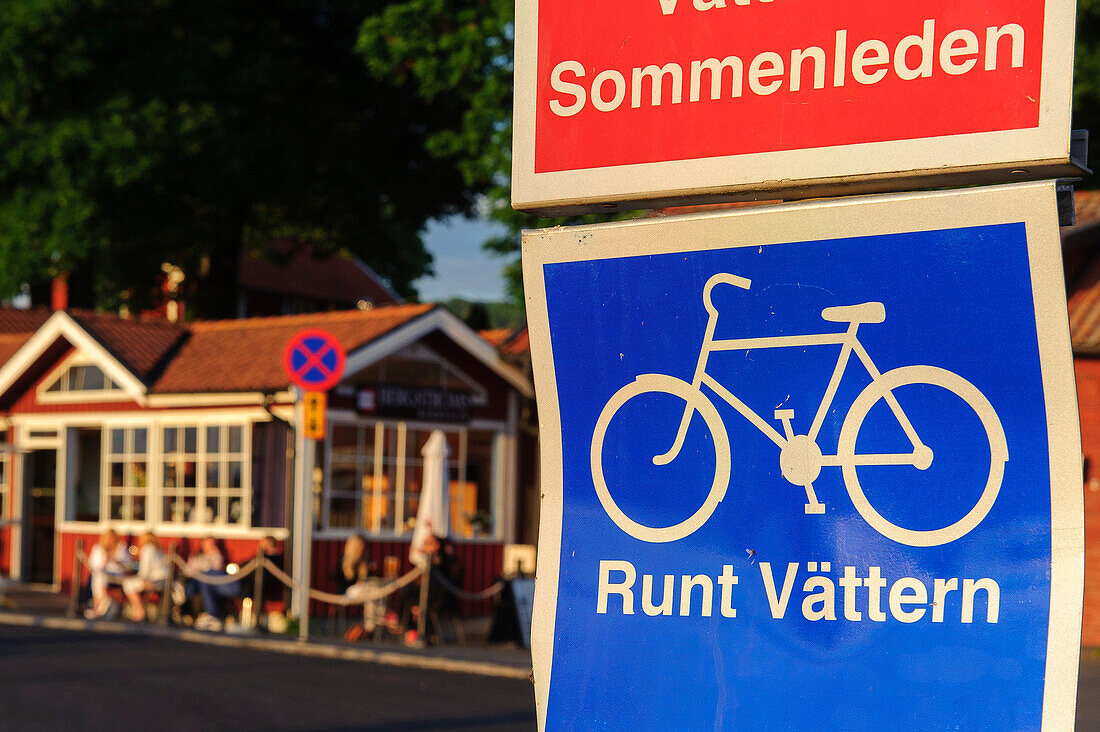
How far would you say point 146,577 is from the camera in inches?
758

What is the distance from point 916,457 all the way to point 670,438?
382 millimetres

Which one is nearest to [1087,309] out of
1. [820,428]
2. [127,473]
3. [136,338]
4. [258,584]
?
[258,584]

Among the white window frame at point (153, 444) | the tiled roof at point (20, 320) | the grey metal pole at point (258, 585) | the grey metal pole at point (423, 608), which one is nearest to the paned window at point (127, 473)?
the white window frame at point (153, 444)

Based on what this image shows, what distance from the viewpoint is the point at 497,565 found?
73.1ft

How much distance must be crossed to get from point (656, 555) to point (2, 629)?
55.3ft

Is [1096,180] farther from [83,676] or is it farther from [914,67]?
[914,67]

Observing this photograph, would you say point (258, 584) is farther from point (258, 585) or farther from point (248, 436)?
point (248, 436)

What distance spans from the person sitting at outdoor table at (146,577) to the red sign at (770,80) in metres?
17.7

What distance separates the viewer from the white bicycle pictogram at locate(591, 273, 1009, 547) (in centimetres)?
203

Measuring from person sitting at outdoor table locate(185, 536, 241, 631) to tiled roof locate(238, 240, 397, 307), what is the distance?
2818 centimetres

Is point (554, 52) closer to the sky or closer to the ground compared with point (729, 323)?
closer to the sky

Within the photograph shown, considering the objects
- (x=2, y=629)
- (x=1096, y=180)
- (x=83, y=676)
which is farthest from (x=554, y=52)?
(x=1096, y=180)

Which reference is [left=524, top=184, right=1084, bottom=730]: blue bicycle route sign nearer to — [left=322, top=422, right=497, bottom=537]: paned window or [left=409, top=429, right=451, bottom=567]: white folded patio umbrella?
[left=409, top=429, right=451, bottom=567]: white folded patio umbrella

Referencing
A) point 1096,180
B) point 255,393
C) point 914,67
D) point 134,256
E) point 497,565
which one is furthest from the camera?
point 134,256
